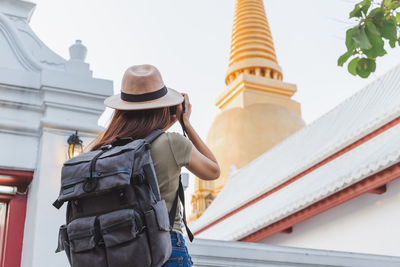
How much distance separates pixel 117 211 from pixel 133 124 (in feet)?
1.43

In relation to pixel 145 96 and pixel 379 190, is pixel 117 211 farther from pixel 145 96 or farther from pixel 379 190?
pixel 379 190

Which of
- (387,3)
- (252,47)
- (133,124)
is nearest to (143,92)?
(133,124)

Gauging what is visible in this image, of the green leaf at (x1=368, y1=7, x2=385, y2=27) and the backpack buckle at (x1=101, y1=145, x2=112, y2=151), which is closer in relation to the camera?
the backpack buckle at (x1=101, y1=145, x2=112, y2=151)

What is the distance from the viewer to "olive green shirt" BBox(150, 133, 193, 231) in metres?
2.17

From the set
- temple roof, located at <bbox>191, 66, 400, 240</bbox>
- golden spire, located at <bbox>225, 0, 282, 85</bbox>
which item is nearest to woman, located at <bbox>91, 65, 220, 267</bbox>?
temple roof, located at <bbox>191, 66, 400, 240</bbox>

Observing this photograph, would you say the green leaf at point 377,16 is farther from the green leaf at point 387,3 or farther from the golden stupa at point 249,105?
the golden stupa at point 249,105

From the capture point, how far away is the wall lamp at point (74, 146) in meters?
4.11

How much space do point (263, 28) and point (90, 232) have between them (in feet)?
88.3

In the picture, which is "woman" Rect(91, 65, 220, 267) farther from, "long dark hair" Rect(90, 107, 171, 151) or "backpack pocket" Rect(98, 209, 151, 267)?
"backpack pocket" Rect(98, 209, 151, 267)

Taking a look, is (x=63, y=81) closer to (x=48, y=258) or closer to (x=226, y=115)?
(x=48, y=258)

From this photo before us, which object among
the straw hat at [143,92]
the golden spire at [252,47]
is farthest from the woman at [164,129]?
the golden spire at [252,47]

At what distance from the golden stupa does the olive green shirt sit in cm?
1863

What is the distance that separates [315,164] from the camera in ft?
35.5

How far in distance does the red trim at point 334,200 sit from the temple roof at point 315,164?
140 mm
